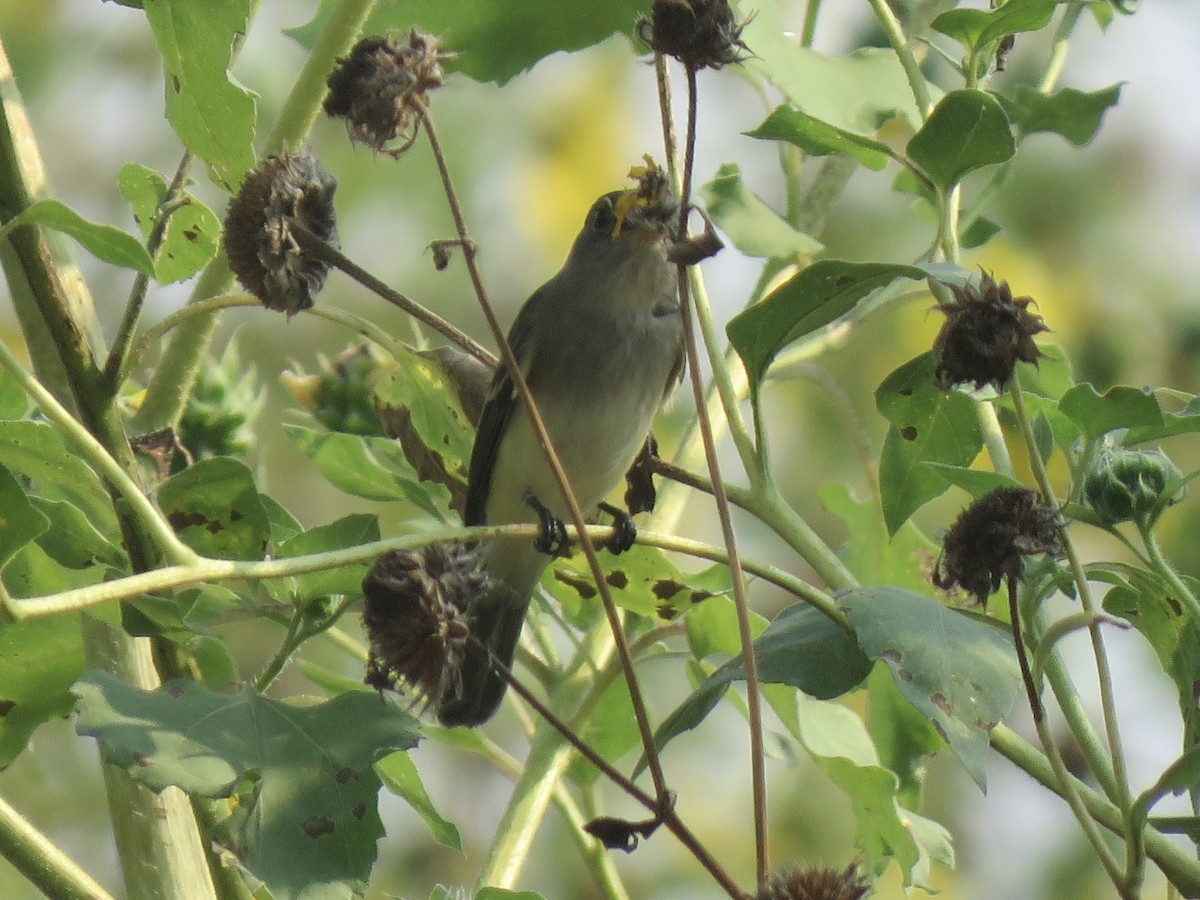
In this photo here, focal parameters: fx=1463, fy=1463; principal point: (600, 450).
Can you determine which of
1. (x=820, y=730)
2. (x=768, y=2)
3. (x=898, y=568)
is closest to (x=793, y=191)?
(x=768, y=2)

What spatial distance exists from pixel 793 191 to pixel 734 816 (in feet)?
11.4

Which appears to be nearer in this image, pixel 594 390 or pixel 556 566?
pixel 556 566

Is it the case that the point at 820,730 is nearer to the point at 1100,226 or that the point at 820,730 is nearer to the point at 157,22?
the point at 157,22

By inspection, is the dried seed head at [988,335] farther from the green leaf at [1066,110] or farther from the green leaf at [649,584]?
the green leaf at [1066,110]

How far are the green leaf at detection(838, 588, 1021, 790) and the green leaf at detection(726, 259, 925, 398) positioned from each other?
283 mm

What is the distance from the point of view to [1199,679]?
1432mm

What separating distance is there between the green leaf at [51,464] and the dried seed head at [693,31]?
2.24ft

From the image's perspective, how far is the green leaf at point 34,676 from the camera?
1.49 meters

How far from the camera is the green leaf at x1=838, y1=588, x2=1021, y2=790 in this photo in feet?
4.09

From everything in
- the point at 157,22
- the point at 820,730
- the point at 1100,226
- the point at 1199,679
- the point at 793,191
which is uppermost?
the point at 1100,226

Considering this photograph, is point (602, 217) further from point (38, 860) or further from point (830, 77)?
point (38, 860)

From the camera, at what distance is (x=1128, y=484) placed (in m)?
1.54

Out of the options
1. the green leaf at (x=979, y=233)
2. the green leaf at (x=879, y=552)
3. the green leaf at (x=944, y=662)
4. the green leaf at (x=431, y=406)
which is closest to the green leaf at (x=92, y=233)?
the green leaf at (x=431, y=406)

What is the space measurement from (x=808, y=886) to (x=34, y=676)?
2.83ft
